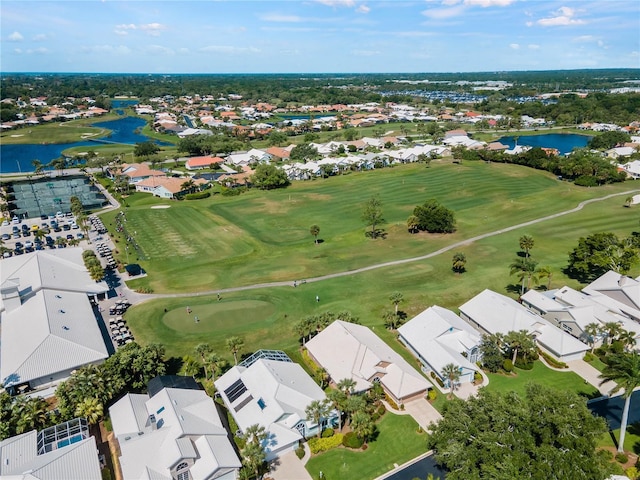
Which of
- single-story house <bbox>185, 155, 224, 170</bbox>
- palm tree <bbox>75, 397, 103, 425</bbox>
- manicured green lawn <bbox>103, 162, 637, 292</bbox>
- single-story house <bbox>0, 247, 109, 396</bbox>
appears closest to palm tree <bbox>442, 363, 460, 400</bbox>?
manicured green lawn <bbox>103, 162, 637, 292</bbox>

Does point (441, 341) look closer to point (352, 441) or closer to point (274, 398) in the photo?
point (352, 441)

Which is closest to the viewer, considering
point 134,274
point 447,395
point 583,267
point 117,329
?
point 447,395

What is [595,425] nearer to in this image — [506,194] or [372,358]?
[372,358]

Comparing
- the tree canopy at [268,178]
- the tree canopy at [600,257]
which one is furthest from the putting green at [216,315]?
the tree canopy at [268,178]

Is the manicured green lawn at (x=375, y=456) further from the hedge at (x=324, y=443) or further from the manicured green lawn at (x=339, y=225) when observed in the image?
the manicured green lawn at (x=339, y=225)

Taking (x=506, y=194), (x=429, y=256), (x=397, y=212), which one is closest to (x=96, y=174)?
(x=397, y=212)

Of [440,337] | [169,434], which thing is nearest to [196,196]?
[440,337]

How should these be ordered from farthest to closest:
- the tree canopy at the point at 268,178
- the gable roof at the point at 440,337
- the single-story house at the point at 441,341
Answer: the tree canopy at the point at 268,178 → the gable roof at the point at 440,337 → the single-story house at the point at 441,341
